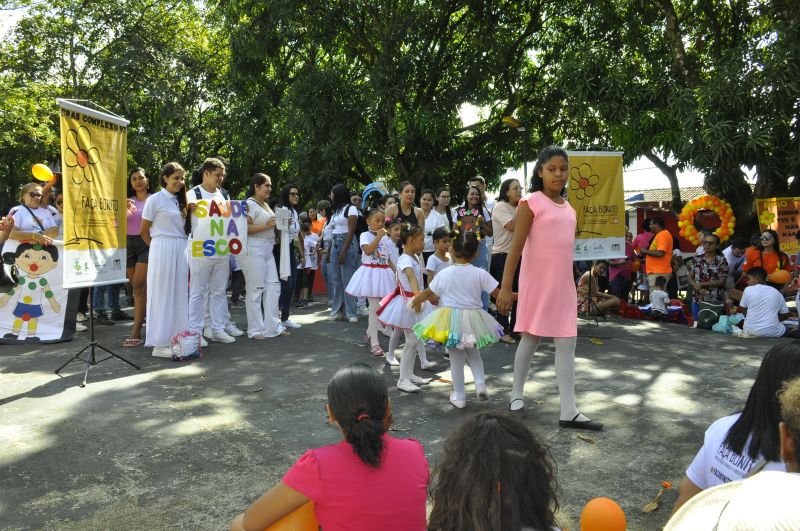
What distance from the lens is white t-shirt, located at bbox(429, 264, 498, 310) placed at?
5.71 metres

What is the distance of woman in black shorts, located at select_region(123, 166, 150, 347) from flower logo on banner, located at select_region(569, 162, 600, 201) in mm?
5784

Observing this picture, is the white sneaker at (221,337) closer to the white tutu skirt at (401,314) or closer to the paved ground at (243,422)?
the paved ground at (243,422)

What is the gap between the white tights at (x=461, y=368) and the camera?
18.1 feet

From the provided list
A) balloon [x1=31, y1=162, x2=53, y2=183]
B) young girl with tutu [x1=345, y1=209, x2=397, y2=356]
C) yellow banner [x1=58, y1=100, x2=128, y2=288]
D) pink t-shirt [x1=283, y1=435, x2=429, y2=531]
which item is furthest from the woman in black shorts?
pink t-shirt [x1=283, y1=435, x2=429, y2=531]

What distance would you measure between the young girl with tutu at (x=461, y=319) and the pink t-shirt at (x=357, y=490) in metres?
3.03

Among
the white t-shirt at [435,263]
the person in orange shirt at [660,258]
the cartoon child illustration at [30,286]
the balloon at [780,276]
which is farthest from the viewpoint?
the person in orange shirt at [660,258]

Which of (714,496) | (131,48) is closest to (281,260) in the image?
(714,496)

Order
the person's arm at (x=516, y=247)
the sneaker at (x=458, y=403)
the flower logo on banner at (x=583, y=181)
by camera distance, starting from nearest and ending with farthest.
A: 1. the person's arm at (x=516, y=247)
2. the sneaker at (x=458, y=403)
3. the flower logo on banner at (x=583, y=181)

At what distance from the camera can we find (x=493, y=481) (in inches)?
74.0

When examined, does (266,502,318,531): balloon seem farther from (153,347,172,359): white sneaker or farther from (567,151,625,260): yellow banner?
(567,151,625,260): yellow banner

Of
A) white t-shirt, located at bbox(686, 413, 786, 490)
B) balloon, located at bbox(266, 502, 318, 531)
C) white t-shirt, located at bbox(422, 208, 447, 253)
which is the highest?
white t-shirt, located at bbox(422, 208, 447, 253)

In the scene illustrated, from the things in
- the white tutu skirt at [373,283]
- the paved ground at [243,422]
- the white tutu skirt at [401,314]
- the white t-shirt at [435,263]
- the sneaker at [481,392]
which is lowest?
the paved ground at [243,422]

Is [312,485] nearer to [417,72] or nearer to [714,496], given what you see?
[714,496]

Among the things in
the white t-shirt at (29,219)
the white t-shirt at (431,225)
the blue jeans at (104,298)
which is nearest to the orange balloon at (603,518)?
the white t-shirt at (431,225)
